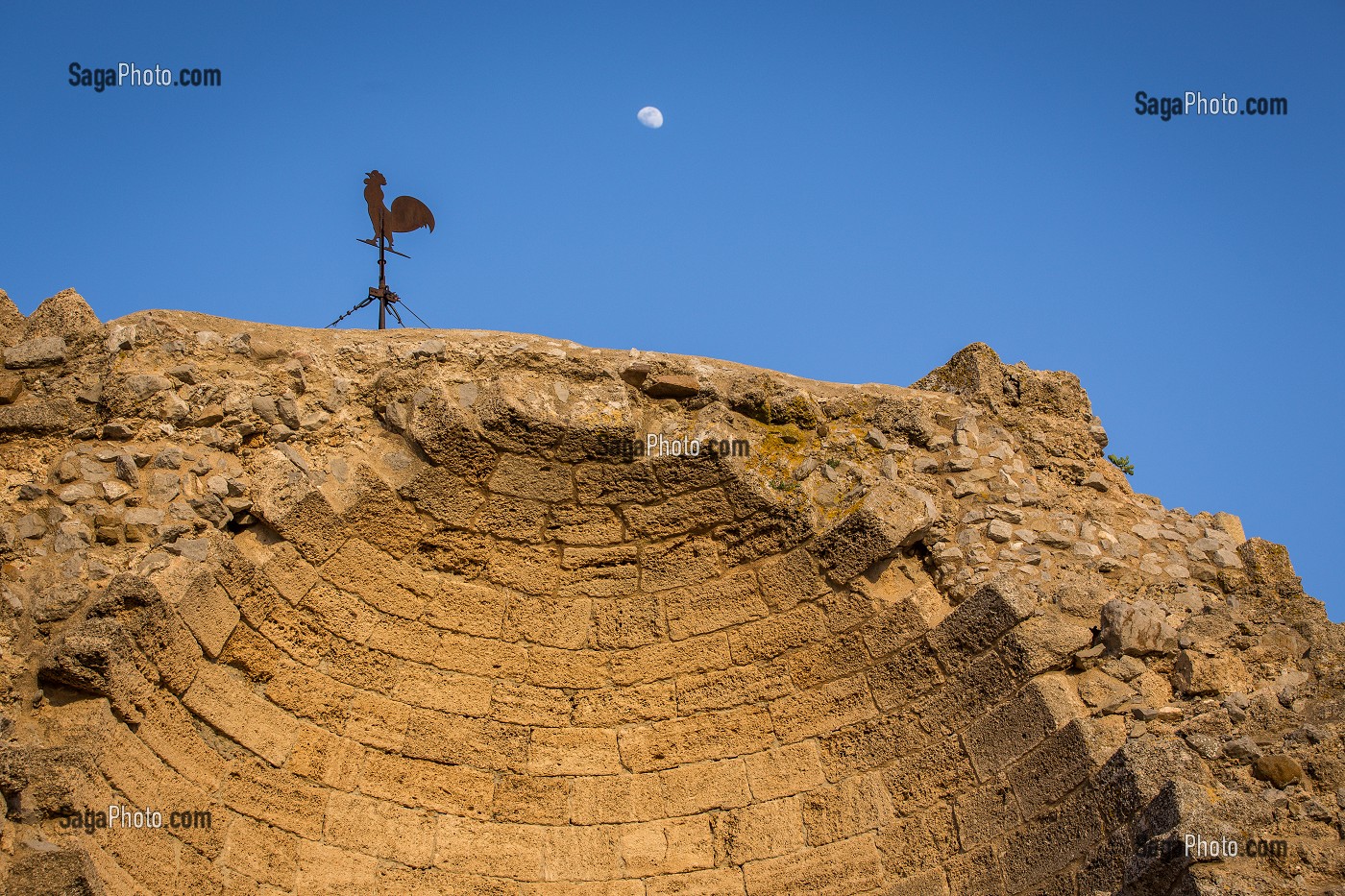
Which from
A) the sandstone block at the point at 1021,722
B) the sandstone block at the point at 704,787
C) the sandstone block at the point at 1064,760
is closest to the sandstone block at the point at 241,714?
the sandstone block at the point at 704,787

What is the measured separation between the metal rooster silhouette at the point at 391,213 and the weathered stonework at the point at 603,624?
1.66 m

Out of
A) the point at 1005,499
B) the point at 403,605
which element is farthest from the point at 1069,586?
the point at 403,605

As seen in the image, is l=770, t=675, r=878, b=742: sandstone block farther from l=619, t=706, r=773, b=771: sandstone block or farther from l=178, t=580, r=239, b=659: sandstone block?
l=178, t=580, r=239, b=659: sandstone block

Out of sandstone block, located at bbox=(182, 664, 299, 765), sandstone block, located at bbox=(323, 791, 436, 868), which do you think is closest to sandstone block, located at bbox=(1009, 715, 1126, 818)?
sandstone block, located at bbox=(323, 791, 436, 868)

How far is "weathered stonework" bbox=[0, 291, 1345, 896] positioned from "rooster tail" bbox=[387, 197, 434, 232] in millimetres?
1655

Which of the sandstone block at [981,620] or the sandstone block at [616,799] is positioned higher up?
the sandstone block at [981,620]

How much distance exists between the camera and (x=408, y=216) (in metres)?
9.55

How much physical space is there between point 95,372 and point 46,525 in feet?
3.14

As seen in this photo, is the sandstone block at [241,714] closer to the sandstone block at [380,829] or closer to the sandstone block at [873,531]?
the sandstone block at [380,829]

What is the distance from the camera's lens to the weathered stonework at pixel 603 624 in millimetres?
6746

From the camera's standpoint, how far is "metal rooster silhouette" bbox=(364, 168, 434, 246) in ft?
31.2

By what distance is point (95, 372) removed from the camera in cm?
755

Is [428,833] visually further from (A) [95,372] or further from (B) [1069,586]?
(B) [1069,586]

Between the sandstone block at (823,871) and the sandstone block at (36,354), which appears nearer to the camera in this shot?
the sandstone block at (823,871)
